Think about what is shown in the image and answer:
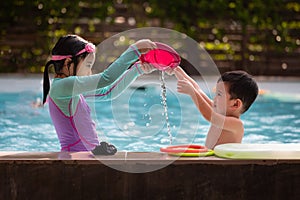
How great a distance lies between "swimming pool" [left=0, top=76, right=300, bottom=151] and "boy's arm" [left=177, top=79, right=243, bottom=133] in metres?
0.07

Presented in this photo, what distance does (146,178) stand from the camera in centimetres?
248

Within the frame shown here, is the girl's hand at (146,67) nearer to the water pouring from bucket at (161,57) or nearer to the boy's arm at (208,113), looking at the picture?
the water pouring from bucket at (161,57)

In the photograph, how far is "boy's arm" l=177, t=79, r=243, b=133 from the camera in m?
2.67

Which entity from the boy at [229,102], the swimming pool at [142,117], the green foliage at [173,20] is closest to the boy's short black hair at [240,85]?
the boy at [229,102]

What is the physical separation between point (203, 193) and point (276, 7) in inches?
293

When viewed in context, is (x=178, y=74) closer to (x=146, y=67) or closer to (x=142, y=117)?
(x=142, y=117)

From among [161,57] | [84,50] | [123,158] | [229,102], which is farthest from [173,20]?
[123,158]

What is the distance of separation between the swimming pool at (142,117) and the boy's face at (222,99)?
9cm

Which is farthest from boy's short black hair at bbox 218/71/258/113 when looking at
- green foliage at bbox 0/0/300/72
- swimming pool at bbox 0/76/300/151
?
green foliage at bbox 0/0/300/72

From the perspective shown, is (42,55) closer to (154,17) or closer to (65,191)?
(154,17)

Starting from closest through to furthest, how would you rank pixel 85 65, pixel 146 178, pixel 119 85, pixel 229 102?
1. pixel 146 178
2. pixel 119 85
3. pixel 85 65
4. pixel 229 102

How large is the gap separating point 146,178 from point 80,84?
478 millimetres

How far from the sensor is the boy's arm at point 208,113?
8.75ft

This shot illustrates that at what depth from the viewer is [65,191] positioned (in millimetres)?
2475
